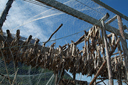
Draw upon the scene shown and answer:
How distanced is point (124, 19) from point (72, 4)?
1.45 meters

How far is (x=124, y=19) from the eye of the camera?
8.41 feet

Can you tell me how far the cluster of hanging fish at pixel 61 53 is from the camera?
5.32 ft

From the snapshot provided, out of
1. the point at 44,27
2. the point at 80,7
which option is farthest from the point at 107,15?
the point at 44,27

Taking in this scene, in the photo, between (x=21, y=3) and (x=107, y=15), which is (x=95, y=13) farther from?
(x=21, y=3)

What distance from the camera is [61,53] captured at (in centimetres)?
202

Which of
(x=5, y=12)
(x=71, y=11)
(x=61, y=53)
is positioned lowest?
(x=61, y=53)

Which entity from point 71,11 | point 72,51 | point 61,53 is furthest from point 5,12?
point 72,51

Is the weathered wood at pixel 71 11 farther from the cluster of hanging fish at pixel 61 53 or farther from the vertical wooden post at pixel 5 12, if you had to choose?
the vertical wooden post at pixel 5 12

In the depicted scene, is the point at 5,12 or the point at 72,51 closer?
the point at 5,12

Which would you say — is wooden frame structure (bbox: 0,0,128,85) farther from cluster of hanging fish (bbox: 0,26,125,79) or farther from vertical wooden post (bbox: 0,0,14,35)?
vertical wooden post (bbox: 0,0,14,35)

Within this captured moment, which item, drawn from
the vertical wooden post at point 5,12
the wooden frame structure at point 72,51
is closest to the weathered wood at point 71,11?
the wooden frame structure at point 72,51

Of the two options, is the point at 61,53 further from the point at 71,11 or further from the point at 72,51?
the point at 71,11

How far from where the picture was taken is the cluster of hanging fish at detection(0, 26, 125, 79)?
1621 mm

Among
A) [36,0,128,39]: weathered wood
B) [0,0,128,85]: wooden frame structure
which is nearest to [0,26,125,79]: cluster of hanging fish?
[0,0,128,85]: wooden frame structure
